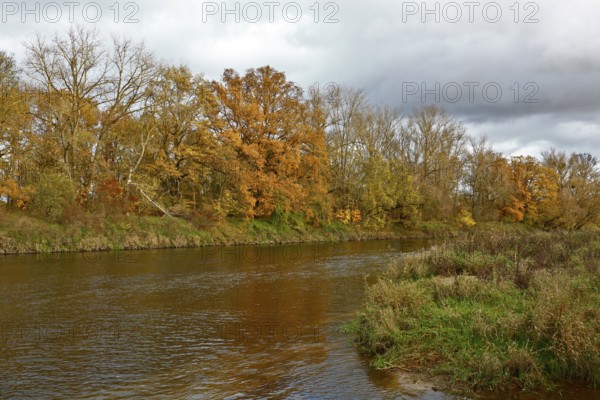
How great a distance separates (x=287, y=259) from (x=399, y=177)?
83.2 feet

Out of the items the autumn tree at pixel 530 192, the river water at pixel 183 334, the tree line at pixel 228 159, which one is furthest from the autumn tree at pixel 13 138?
the autumn tree at pixel 530 192

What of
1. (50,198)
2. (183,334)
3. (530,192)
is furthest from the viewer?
(530,192)

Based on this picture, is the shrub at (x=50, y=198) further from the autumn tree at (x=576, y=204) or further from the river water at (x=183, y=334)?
the autumn tree at (x=576, y=204)

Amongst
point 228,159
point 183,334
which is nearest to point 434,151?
point 228,159

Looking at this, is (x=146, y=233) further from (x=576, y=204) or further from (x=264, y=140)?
(x=576, y=204)

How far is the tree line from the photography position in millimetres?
31859

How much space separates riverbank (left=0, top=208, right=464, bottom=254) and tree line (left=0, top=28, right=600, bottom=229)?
3.44 ft

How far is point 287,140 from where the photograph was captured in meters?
40.9

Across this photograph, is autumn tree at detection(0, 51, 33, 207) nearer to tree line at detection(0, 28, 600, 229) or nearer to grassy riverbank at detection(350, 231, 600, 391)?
tree line at detection(0, 28, 600, 229)

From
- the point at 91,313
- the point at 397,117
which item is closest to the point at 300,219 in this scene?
the point at 397,117

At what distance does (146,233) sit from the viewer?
31.3 m

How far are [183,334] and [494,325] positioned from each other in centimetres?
677

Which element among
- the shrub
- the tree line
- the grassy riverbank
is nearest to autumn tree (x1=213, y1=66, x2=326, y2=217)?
the tree line

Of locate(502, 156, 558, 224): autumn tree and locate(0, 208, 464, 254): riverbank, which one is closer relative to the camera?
locate(0, 208, 464, 254): riverbank
